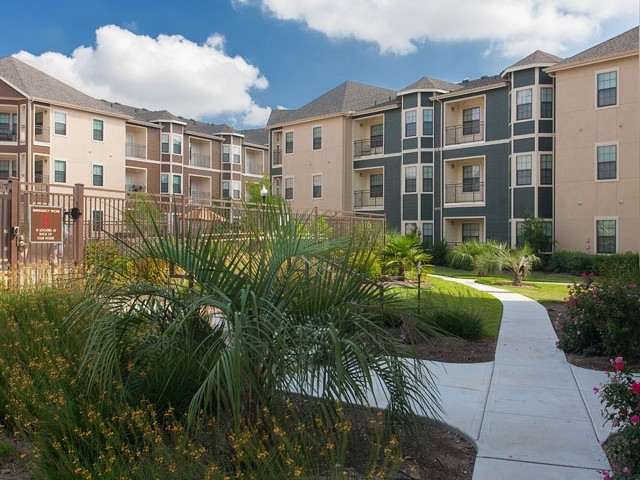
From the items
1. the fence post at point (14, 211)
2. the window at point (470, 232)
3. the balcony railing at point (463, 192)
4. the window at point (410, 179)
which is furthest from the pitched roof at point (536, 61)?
the fence post at point (14, 211)

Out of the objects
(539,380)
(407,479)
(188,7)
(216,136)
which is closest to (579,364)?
(539,380)

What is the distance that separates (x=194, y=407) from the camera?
3.27 metres

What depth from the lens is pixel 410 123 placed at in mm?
34938

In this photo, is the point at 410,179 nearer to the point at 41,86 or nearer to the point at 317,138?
the point at 317,138

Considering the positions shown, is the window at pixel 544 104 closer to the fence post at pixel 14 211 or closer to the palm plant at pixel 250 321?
the fence post at pixel 14 211

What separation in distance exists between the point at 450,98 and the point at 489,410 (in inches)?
1185

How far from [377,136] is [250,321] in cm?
3529

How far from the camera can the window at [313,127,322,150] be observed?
39.3 meters

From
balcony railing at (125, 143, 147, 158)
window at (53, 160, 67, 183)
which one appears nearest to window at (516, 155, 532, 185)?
window at (53, 160, 67, 183)

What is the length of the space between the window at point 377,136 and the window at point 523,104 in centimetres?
971

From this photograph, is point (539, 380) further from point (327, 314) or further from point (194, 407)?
point (194, 407)

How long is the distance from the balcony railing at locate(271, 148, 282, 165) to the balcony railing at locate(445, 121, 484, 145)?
521 inches

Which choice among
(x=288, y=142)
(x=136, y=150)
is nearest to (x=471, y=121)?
(x=288, y=142)

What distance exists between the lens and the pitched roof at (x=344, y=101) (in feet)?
127
